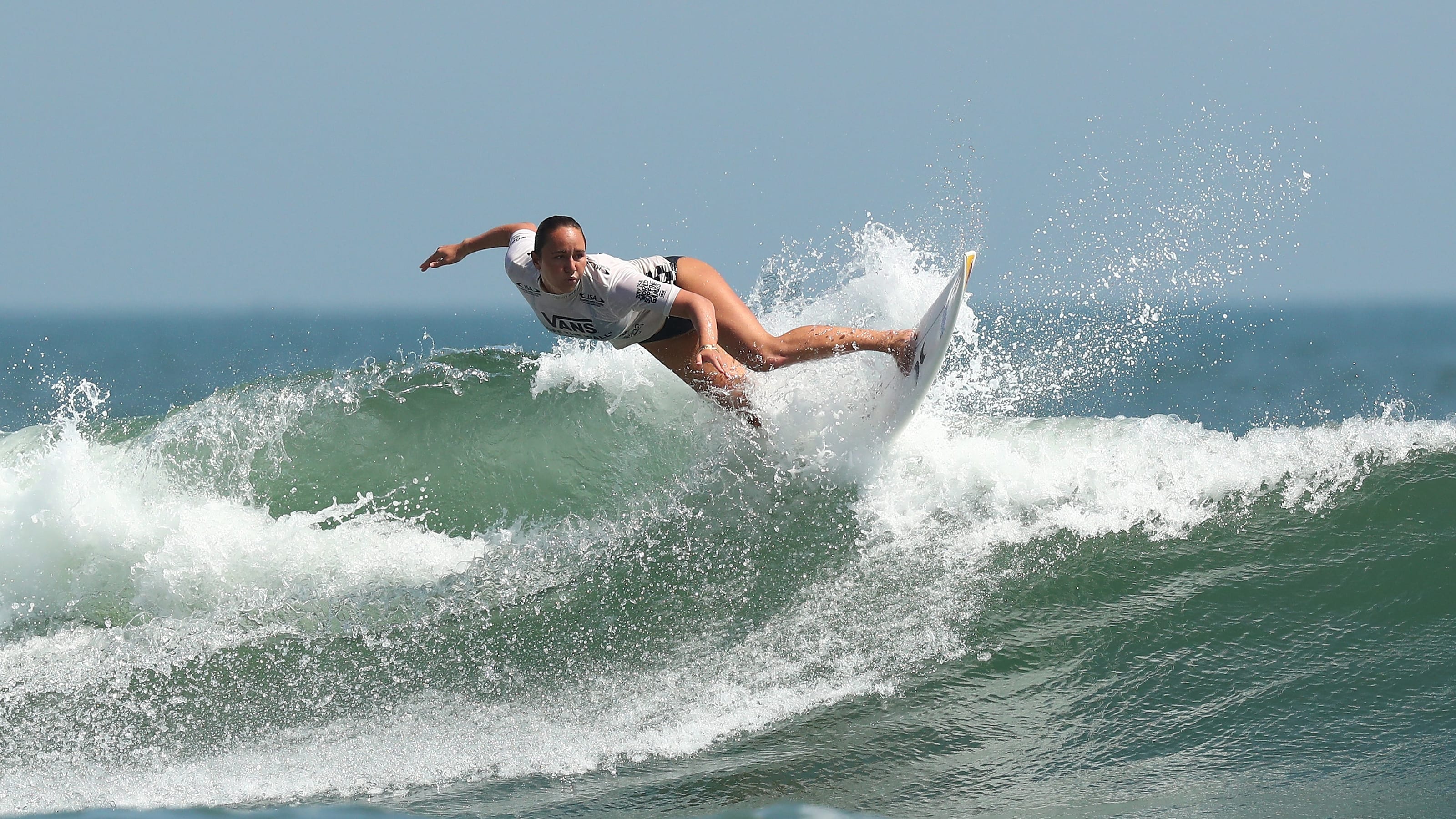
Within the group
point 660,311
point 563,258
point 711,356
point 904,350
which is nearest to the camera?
point 711,356

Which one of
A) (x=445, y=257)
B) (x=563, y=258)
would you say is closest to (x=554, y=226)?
(x=563, y=258)

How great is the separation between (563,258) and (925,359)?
1.92 metres

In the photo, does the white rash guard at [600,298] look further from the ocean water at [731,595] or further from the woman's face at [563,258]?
the ocean water at [731,595]

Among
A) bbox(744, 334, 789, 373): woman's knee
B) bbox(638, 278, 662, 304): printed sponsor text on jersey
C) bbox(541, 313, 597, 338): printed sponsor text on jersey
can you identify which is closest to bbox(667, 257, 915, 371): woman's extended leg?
bbox(744, 334, 789, 373): woman's knee

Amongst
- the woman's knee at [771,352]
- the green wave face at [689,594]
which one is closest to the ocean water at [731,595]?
the green wave face at [689,594]

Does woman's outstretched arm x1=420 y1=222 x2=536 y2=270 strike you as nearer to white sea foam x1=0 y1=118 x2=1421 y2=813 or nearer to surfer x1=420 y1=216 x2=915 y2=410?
surfer x1=420 y1=216 x2=915 y2=410

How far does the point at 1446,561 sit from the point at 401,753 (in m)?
4.66

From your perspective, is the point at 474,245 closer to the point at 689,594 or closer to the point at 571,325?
the point at 571,325

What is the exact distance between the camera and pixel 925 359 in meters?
5.66

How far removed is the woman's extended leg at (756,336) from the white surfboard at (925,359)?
0.13m

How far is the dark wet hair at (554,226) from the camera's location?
199 inches

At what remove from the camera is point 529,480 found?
6.79 meters

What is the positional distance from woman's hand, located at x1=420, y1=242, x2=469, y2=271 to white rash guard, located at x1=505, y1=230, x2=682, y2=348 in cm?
40

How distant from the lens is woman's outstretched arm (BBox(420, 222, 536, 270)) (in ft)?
19.0
